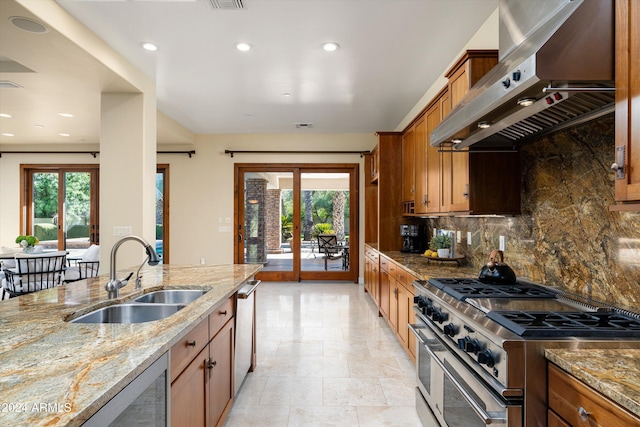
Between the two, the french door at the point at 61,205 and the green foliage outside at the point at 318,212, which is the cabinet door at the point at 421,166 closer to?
the green foliage outside at the point at 318,212

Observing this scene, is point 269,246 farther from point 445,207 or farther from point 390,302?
point 445,207

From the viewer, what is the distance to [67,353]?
3.67ft

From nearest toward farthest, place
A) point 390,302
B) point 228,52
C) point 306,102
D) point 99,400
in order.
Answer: point 99,400 → point 228,52 → point 390,302 → point 306,102

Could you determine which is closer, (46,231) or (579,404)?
(579,404)

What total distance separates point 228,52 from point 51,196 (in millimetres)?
6245

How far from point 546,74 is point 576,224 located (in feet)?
3.55

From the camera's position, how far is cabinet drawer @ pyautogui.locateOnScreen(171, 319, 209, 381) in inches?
54.8

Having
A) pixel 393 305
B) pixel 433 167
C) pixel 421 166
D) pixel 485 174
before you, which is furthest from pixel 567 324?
pixel 421 166

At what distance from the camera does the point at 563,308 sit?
1.66m

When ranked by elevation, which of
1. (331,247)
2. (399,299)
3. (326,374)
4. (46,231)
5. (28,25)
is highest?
(28,25)

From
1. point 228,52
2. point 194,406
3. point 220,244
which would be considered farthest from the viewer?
point 220,244

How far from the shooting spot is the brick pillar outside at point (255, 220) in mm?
7078

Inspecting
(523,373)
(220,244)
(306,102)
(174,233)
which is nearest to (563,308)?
(523,373)

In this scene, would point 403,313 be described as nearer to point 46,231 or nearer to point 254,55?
point 254,55
